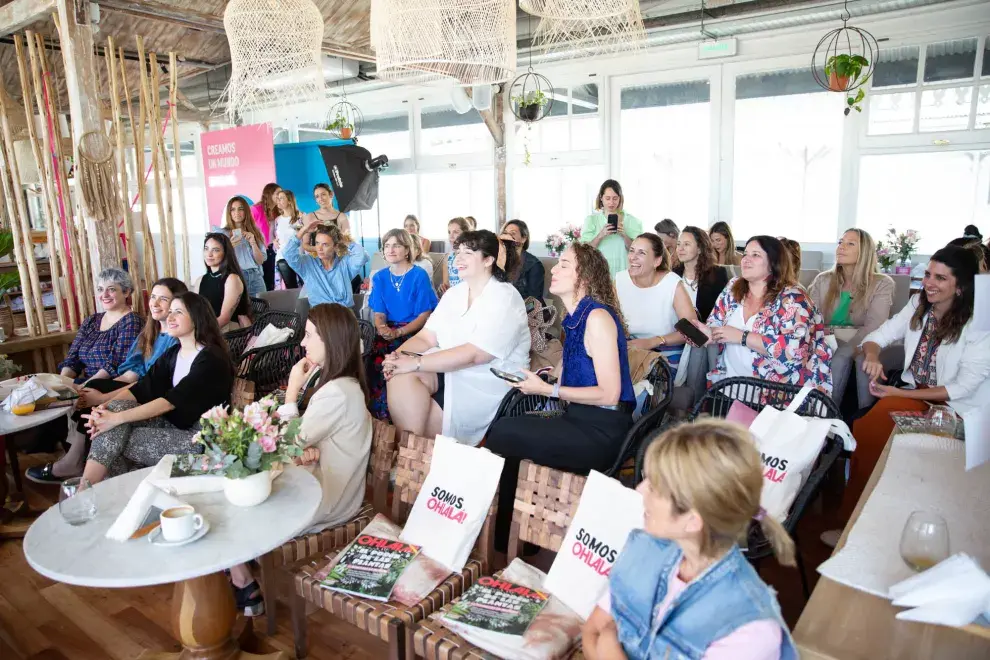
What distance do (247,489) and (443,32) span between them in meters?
2.01

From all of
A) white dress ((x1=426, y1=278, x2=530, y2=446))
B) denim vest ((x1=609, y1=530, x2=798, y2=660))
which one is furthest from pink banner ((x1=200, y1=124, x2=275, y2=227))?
denim vest ((x1=609, y1=530, x2=798, y2=660))

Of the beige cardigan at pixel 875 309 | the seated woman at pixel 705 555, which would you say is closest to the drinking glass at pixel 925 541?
the seated woman at pixel 705 555

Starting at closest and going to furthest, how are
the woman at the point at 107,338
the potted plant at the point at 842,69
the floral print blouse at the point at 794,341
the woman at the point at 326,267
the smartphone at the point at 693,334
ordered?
the floral print blouse at the point at 794,341 → the smartphone at the point at 693,334 → the woman at the point at 107,338 → the woman at the point at 326,267 → the potted plant at the point at 842,69

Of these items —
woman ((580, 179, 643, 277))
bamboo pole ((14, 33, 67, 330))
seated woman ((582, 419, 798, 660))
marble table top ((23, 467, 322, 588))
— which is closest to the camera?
seated woman ((582, 419, 798, 660))

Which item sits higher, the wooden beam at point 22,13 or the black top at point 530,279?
the wooden beam at point 22,13

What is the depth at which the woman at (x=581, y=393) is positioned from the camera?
2.86 meters

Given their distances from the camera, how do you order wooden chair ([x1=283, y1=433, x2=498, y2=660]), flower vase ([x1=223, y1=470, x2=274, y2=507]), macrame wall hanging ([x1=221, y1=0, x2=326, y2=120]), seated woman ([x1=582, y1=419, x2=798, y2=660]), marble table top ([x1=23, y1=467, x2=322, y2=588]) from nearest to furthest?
seated woman ([x1=582, y1=419, x2=798, y2=660]) → marble table top ([x1=23, y1=467, x2=322, y2=588]) → wooden chair ([x1=283, y1=433, x2=498, y2=660]) → flower vase ([x1=223, y1=470, x2=274, y2=507]) → macrame wall hanging ([x1=221, y1=0, x2=326, y2=120])

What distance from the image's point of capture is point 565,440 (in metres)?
2.87

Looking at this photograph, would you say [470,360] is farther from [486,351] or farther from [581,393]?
[581,393]

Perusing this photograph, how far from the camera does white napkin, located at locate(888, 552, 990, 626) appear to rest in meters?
1.35

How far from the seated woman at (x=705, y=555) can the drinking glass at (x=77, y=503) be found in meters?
1.66

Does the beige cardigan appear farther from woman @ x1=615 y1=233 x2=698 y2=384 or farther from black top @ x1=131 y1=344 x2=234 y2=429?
black top @ x1=131 y1=344 x2=234 y2=429

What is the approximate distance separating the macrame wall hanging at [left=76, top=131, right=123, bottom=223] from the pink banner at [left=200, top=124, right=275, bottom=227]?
11.2 feet

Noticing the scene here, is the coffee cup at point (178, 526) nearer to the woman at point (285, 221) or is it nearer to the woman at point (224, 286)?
the woman at point (224, 286)
